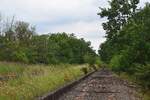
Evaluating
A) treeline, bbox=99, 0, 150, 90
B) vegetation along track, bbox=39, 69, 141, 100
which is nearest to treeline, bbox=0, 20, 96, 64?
treeline, bbox=99, 0, 150, 90

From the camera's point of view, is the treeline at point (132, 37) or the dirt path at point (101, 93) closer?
the dirt path at point (101, 93)

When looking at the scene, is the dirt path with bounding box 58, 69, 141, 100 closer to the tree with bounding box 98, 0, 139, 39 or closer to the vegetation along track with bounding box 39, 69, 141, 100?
the vegetation along track with bounding box 39, 69, 141, 100

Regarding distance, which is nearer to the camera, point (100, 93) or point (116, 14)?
point (100, 93)

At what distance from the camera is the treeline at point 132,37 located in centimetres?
3628

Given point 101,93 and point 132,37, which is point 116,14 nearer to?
point 132,37

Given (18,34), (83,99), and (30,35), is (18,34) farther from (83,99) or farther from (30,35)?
(83,99)

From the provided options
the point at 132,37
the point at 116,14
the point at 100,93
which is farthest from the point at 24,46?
the point at 100,93

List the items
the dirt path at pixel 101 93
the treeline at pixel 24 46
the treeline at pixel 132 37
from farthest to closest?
the treeline at pixel 24 46 → the treeline at pixel 132 37 → the dirt path at pixel 101 93

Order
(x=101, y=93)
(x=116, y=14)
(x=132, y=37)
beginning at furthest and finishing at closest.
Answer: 1. (x=116, y=14)
2. (x=132, y=37)
3. (x=101, y=93)

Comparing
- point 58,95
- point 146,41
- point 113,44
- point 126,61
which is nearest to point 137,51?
point 146,41

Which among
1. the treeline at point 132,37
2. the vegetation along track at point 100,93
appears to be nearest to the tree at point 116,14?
the treeline at point 132,37

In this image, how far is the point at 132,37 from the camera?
49.0m

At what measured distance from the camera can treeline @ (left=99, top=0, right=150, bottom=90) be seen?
119ft

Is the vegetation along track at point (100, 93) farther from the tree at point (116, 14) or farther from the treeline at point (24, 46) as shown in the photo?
the tree at point (116, 14)
